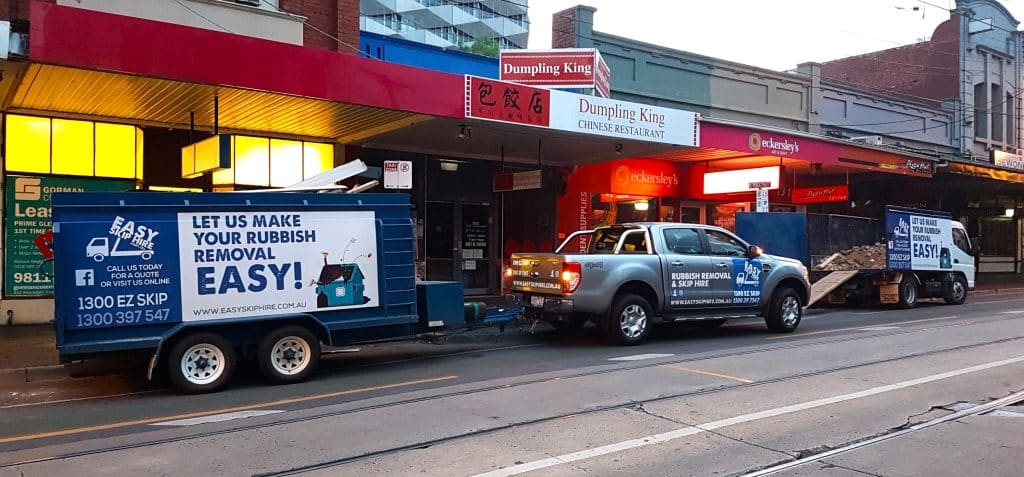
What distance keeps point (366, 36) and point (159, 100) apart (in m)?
6.26

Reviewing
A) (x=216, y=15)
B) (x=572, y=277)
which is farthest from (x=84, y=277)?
(x=216, y=15)

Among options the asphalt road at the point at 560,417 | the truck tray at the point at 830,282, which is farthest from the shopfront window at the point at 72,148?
the truck tray at the point at 830,282

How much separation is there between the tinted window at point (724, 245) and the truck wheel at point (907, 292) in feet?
26.5

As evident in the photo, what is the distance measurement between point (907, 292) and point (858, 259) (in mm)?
1430

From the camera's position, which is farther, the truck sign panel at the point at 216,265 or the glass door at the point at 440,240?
the glass door at the point at 440,240

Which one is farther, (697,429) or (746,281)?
(746,281)

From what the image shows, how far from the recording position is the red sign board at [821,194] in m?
20.3

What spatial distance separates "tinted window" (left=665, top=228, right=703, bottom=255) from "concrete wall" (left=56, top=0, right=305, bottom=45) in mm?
8404

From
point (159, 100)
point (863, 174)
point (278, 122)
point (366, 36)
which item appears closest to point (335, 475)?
point (159, 100)

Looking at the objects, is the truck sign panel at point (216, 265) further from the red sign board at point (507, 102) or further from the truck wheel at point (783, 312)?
the truck wheel at point (783, 312)

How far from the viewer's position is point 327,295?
353 inches

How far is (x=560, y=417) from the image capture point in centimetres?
683

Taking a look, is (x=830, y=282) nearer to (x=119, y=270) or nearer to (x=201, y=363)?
(x=201, y=363)

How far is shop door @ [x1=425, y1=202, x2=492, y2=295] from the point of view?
18047 mm
